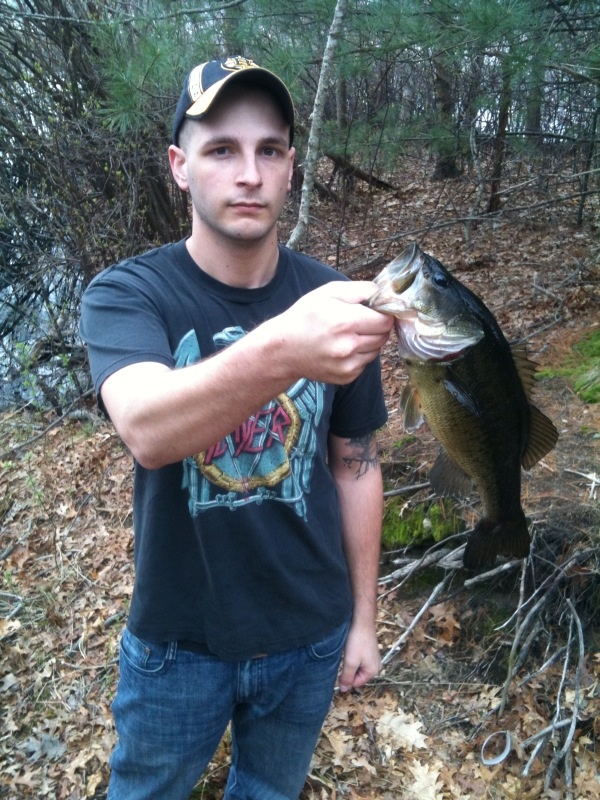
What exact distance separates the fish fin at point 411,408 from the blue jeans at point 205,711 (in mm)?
746

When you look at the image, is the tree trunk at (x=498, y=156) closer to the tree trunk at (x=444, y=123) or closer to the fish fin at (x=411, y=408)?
the tree trunk at (x=444, y=123)

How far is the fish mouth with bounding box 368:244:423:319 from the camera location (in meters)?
1.44

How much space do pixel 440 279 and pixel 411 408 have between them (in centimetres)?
43

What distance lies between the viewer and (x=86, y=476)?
19.2ft

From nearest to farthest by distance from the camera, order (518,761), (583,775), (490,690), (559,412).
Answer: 1. (583,775)
2. (518,761)
3. (490,690)
4. (559,412)

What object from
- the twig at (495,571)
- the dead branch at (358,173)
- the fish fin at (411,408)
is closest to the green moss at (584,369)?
the twig at (495,571)

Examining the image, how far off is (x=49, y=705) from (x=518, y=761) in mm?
2558

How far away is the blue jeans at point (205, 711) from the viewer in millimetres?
1863

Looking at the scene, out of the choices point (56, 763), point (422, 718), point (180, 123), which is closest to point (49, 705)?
point (56, 763)

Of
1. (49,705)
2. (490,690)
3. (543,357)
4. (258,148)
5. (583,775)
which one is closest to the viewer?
(258,148)

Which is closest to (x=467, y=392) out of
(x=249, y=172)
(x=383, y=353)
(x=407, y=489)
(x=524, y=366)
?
(x=524, y=366)

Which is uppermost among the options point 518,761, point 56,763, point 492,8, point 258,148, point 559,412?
point 492,8

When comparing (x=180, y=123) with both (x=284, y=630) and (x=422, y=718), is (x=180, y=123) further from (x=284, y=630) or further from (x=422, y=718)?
(x=422, y=718)

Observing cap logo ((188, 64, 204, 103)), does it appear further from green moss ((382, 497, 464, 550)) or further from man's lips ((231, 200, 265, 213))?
Answer: green moss ((382, 497, 464, 550))
